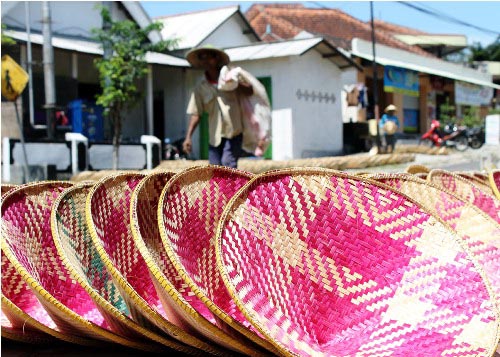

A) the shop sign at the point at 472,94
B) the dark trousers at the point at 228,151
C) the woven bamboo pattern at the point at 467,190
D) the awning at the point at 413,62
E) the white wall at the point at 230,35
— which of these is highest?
the white wall at the point at 230,35

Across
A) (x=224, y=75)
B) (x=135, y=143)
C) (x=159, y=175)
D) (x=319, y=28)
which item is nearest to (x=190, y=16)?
(x=135, y=143)

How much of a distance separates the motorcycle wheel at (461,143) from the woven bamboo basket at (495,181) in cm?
1673

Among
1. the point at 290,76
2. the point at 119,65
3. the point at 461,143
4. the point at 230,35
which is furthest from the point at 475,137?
the point at 119,65

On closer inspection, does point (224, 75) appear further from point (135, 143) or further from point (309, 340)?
point (135, 143)

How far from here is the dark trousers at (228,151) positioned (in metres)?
5.49

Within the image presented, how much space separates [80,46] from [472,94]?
711 inches

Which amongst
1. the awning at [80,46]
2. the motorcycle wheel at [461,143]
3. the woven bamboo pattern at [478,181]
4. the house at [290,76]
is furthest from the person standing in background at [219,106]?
the motorcycle wheel at [461,143]

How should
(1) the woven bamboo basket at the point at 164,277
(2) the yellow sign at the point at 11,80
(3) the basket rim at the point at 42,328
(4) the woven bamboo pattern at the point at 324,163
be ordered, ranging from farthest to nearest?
(4) the woven bamboo pattern at the point at 324,163
(2) the yellow sign at the point at 11,80
(3) the basket rim at the point at 42,328
(1) the woven bamboo basket at the point at 164,277

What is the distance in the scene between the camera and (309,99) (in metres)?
15.7

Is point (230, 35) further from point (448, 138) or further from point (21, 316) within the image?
point (21, 316)

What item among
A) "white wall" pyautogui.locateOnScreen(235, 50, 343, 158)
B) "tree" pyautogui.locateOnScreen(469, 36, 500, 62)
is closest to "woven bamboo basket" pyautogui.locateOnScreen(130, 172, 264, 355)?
"white wall" pyautogui.locateOnScreen(235, 50, 343, 158)

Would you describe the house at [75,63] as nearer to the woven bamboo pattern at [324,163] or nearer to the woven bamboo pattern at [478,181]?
the woven bamboo pattern at [324,163]

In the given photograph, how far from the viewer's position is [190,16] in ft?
57.7

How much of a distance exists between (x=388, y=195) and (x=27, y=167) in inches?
317
